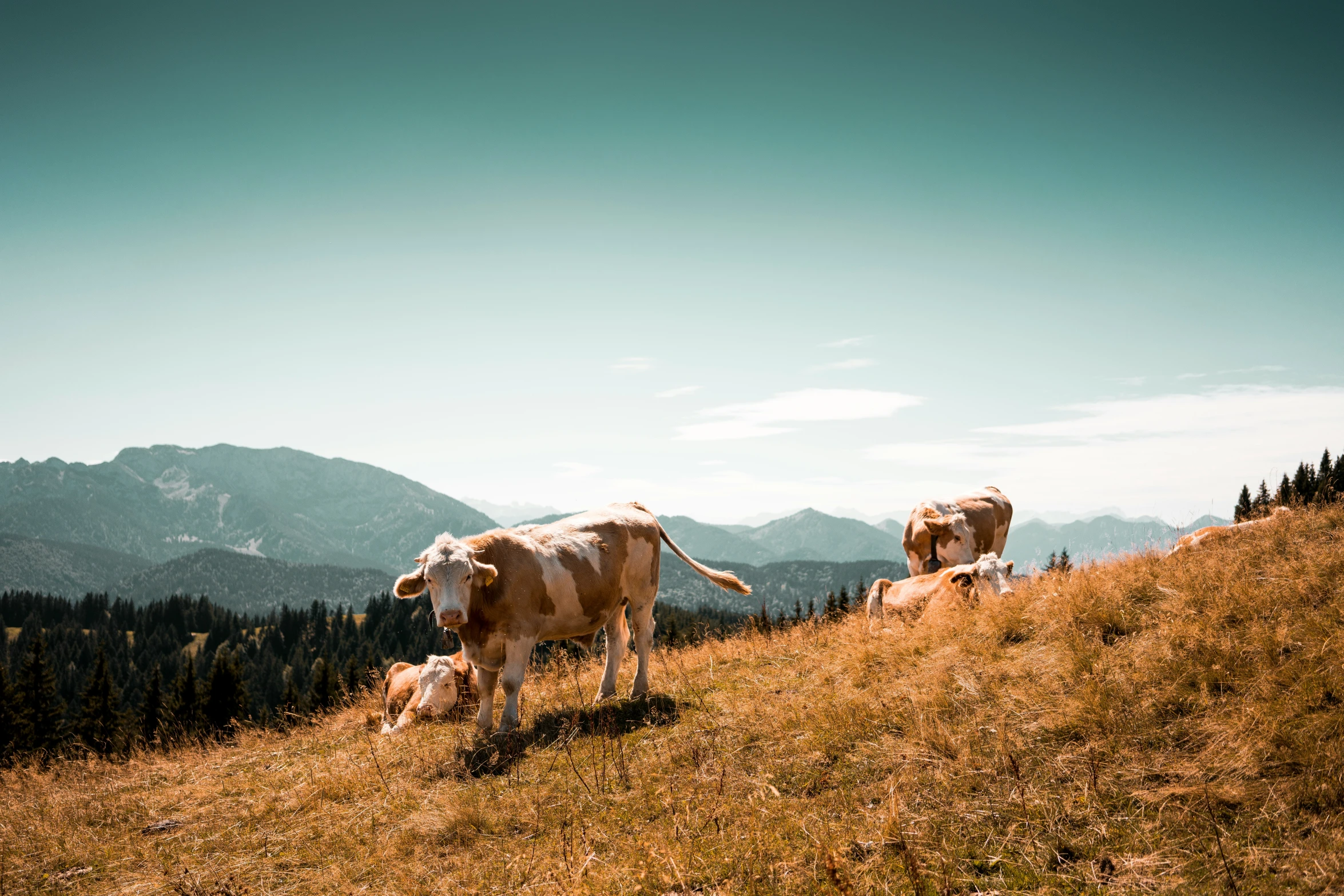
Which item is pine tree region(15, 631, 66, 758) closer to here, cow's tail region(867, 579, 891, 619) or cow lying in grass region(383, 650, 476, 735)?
cow lying in grass region(383, 650, 476, 735)

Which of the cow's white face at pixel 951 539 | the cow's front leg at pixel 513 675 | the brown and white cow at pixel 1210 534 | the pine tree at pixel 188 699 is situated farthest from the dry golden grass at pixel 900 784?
the pine tree at pixel 188 699

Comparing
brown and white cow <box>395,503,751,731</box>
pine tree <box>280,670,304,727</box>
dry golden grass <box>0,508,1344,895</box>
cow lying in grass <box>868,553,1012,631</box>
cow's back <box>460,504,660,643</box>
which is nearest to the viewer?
dry golden grass <box>0,508,1344,895</box>

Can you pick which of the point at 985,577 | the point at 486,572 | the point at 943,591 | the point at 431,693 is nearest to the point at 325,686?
the point at 431,693

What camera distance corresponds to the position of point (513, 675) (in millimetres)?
10586

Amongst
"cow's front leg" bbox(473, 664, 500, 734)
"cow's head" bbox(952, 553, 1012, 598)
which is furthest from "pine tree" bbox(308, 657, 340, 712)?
"cow's head" bbox(952, 553, 1012, 598)

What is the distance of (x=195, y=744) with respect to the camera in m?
14.5

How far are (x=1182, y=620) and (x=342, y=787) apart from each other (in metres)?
10.1

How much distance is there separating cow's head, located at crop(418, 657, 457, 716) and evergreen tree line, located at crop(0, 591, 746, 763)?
2196mm

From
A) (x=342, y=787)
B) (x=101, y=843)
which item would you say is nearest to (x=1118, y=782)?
(x=342, y=787)

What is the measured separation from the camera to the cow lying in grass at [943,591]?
12.2 metres

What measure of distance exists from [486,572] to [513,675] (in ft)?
5.45

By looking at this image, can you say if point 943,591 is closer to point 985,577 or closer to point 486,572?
point 985,577

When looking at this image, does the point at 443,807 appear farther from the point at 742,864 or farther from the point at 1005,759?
the point at 1005,759

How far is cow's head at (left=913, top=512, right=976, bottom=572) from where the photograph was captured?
1828 centimetres
